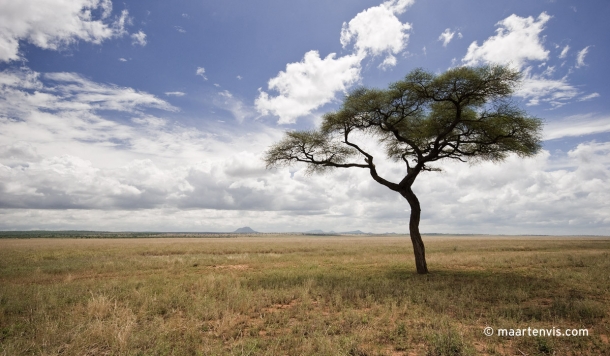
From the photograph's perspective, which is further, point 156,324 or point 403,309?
point 403,309

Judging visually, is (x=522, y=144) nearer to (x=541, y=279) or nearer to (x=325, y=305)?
(x=541, y=279)

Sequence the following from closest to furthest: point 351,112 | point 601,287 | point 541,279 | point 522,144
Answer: point 601,287
point 541,279
point 522,144
point 351,112

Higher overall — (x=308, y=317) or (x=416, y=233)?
(x=416, y=233)

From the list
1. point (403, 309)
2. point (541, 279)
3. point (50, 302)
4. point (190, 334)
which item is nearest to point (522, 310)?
point (403, 309)

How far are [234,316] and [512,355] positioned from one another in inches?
276

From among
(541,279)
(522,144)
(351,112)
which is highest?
(351,112)

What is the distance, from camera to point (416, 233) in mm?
17703

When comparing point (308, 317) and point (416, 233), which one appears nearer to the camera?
point (308, 317)

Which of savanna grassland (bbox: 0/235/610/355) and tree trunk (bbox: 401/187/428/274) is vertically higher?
tree trunk (bbox: 401/187/428/274)

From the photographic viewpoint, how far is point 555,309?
375 inches

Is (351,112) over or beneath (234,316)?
over

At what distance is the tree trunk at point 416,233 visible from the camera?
17422 millimetres

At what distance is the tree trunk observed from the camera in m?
17.4

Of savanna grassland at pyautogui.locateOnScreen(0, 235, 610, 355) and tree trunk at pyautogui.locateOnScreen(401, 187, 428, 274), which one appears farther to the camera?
tree trunk at pyautogui.locateOnScreen(401, 187, 428, 274)
